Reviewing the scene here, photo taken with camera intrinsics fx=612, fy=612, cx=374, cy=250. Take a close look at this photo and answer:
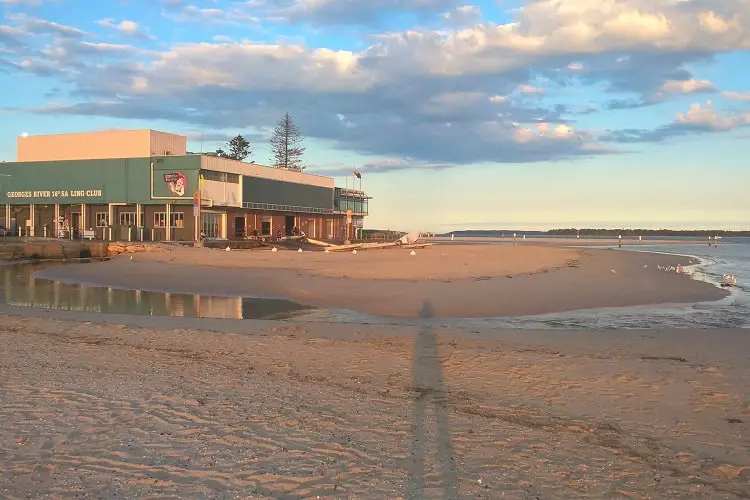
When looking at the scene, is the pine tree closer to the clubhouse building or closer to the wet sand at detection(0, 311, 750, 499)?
the clubhouse building

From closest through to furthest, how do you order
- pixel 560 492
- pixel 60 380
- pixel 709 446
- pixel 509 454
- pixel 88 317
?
pixel 560 492 → pixel 509 454 → pixel 709 446 → pixel 60 380 → pixel 88 317

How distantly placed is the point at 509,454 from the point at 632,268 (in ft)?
110

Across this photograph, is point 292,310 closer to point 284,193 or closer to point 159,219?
point 159,219

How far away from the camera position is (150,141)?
5528 centimetres

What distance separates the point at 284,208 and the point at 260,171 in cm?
538

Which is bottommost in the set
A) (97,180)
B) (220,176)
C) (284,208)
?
(284,208)

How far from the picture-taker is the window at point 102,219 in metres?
58.6

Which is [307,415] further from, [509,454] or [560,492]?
[560,492]

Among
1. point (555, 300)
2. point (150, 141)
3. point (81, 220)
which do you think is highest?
point (150, 141)

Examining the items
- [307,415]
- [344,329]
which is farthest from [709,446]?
[344,329]

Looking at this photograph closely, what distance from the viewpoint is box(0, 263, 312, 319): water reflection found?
682 inches

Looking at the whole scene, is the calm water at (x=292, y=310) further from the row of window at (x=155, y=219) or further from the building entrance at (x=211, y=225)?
the row of window at (x=155, y=219)

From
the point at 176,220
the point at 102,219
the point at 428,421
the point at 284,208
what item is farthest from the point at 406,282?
the point at 102,219

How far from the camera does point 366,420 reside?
6.54m
